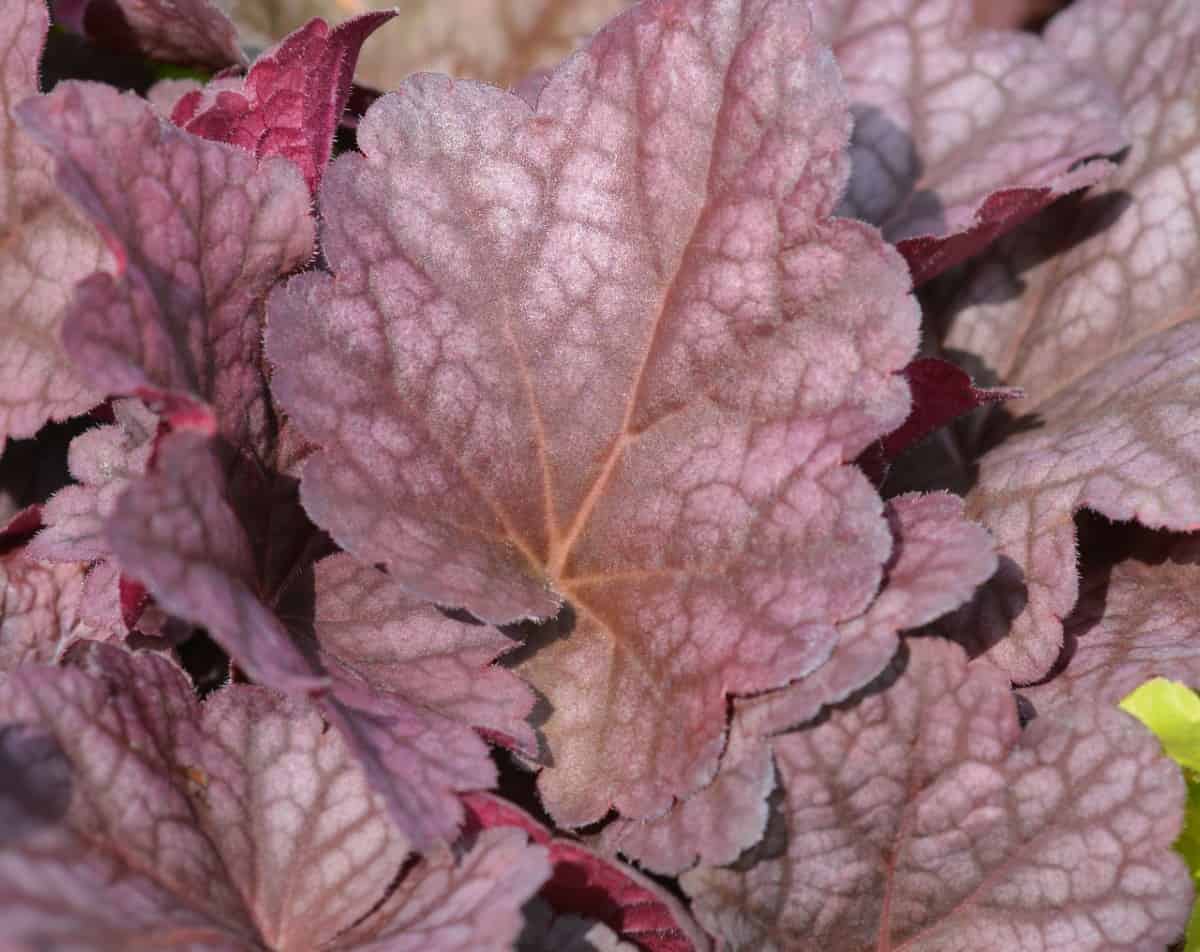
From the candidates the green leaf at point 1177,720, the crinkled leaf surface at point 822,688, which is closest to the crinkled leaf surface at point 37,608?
the crinkled leaf surface at point 822,688

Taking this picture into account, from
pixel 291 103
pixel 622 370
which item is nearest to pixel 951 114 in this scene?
pixel 622 370

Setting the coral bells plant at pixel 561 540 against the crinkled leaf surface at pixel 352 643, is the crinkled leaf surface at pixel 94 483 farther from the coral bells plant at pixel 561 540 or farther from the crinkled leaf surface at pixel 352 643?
the crinkled leaf surface at pixel 352 643

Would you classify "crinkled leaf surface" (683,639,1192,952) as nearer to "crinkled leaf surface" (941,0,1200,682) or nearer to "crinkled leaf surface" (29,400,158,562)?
"crinkled leaf surface" (941,0,1200,682)

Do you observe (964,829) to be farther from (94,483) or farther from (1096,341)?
(94,483)

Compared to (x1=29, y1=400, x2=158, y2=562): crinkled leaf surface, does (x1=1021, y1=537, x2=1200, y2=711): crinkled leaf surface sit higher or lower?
lower

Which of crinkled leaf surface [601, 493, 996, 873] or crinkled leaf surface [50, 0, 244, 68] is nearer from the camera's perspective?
crinkled leaf surface [601, 493, 996, 873]

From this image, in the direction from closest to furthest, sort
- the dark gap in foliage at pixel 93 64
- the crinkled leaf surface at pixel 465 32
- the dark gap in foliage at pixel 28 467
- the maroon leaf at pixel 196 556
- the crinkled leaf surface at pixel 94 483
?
the maroon leaf at pixel 196 556
the crinkled leaf surface at pixel 94 483
the dark gap in foliage at pixel 28 467
the dark gap in foliage at pixel 93 64
the crinkled leaf surface at pixel 465 32

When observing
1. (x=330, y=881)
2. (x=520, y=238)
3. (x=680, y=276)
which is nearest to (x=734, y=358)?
(x=680, y=276)

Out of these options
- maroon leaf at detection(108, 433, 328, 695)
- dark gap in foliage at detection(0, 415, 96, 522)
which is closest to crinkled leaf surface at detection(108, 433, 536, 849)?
maroon leaf at detection(108, 433, 328, 695)
